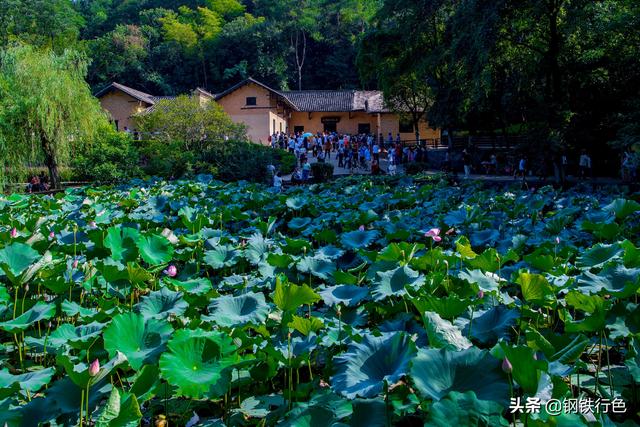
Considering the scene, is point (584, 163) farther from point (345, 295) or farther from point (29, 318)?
point (29, 318)

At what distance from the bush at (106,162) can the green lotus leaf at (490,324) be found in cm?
1629

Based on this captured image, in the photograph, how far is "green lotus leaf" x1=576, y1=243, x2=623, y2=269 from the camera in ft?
9.12

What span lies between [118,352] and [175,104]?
1995 centimetres

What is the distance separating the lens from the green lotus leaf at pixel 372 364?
4.93ft

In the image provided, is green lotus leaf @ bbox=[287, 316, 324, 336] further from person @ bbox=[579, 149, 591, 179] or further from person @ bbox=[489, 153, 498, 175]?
person @ bbox=[489, 153, 498, 175]

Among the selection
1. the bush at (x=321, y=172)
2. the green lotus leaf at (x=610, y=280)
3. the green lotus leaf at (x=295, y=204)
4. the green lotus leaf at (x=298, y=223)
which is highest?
the green lotus leaf at (x=610, y=280)

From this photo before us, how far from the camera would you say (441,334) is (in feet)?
5.69

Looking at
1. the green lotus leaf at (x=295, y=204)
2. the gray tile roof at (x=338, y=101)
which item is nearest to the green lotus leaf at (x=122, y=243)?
the green lotus leaf at (x=295, y=204)

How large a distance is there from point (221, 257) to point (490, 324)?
192 centimetres

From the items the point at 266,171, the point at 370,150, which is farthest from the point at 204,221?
the point at 370,150

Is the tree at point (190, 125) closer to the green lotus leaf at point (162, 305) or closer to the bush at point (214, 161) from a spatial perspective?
the bush at point (214, 161)

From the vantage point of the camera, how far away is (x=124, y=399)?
1.51 metres

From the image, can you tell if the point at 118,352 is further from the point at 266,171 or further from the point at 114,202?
the point at 266,171

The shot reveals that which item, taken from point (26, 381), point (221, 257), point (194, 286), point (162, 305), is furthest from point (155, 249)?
point (26, 381)
